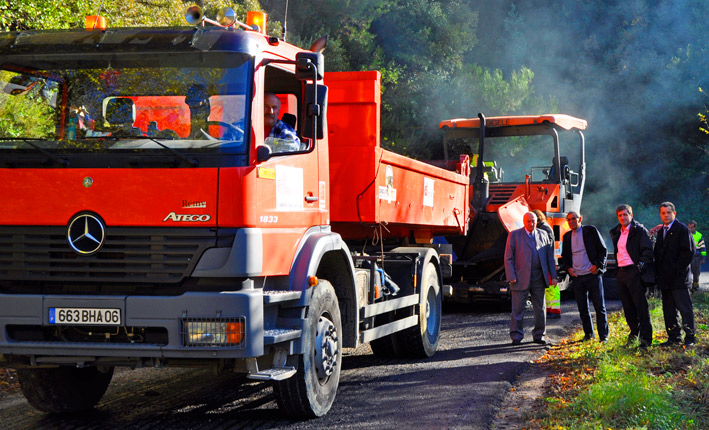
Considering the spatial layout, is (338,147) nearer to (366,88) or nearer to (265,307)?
(366,88)

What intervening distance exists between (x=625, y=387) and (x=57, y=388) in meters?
4.47

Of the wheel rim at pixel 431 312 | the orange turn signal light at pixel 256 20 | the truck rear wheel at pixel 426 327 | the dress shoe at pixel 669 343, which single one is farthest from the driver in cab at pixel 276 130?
the dress shoe at pixel 669 343

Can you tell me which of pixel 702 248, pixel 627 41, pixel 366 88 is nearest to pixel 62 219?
pixel 366 88

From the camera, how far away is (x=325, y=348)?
257 inches

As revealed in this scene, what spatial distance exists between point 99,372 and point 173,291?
6.39ft

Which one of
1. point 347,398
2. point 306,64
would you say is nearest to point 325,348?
point 347,398

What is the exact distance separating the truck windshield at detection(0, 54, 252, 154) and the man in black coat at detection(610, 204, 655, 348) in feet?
18.4

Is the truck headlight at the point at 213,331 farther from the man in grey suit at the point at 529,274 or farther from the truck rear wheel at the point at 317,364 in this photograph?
the man in grey suit at the point at 529,274

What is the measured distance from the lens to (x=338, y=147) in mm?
7914

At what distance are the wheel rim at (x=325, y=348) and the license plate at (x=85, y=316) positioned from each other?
158 centimetres

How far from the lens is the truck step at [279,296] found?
18.7 feet

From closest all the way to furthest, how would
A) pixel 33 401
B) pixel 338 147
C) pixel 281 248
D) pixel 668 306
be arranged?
1. pixel 281 248
2. pixel 33 401
3. pixel 338 147
4. pixel 668 306

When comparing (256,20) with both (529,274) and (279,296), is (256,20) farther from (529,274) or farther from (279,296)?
(529,274)

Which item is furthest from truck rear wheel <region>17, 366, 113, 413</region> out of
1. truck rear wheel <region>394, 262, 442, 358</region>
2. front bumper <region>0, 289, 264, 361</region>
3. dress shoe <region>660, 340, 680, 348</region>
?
dress shoe <region>660, 340, 680, 348</region>
